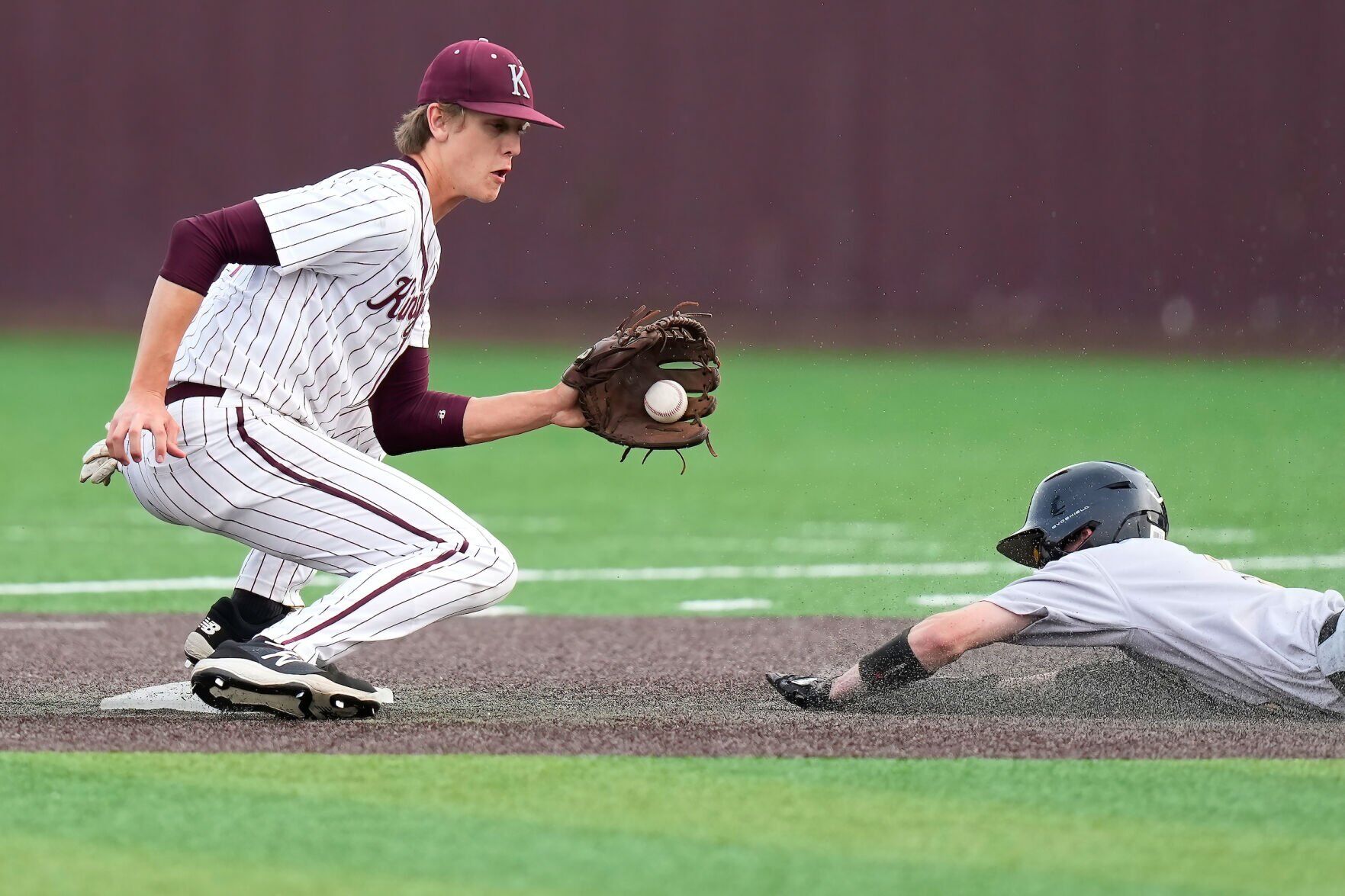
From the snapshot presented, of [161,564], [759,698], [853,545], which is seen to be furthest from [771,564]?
[759,698]

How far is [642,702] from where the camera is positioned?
5.13 meters

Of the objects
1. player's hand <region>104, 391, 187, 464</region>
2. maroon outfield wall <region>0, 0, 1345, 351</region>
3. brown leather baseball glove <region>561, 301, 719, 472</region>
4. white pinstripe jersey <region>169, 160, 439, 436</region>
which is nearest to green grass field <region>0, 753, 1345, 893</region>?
player's hand <region>104, 391, 187, 464</region>

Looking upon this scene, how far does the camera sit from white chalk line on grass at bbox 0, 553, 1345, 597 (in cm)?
788

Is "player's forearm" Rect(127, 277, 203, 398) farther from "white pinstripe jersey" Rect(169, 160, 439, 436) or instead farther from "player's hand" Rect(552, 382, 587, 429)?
"player's hand" Rect(552, 382, 587, 429)

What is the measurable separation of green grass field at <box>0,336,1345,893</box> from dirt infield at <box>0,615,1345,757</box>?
0.22 m

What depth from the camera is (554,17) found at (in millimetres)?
Answer: 22797

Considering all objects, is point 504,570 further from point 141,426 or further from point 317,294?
point 141,426

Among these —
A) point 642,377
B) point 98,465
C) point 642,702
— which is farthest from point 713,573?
point 98,465

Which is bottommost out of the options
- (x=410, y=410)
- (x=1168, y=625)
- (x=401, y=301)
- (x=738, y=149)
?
(x=1168, y=625)

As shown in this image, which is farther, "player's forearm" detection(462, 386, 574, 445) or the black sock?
the black sock

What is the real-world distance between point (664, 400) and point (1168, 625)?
1549 mm

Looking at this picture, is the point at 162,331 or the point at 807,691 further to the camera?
the point at 807,691

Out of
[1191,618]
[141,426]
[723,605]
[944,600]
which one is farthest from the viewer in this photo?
[723,605]

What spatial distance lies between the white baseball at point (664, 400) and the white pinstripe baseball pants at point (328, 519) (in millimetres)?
712
